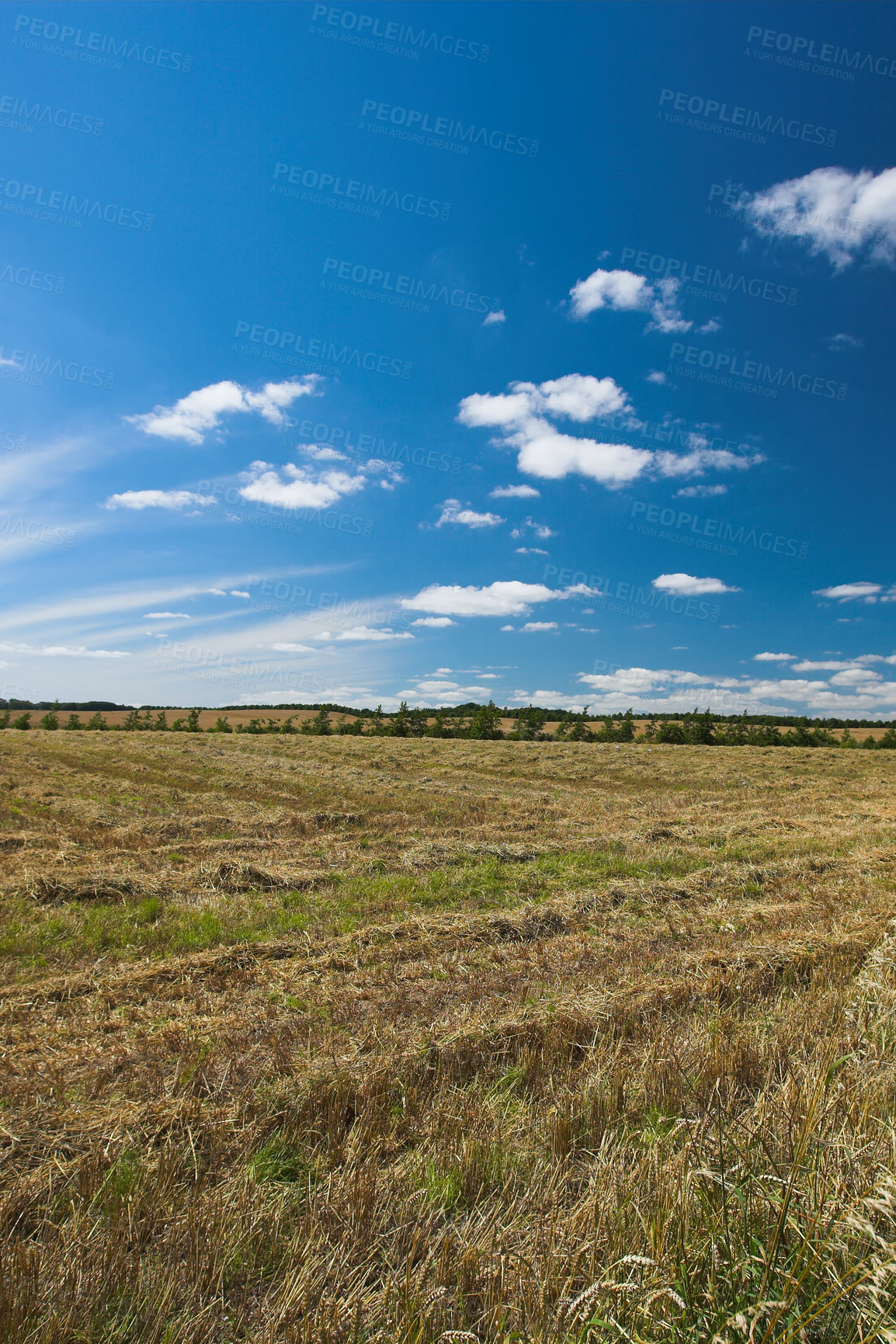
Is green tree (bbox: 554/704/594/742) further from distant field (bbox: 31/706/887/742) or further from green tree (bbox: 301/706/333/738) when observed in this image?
green tree (bbox: 301/706/333/738)

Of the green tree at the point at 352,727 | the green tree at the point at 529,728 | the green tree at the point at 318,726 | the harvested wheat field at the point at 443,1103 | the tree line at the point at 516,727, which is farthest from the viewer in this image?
the green tree at the point at 318,726

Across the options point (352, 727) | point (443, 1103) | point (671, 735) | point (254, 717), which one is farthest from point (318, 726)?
point (443, 1103)

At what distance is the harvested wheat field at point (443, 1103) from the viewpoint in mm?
2166

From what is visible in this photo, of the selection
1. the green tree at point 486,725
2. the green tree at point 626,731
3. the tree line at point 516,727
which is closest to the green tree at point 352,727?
the tree line at point 516,727

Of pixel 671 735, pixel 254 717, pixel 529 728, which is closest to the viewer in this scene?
pixel 671 735

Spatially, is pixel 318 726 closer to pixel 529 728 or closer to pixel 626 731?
pixel 529 728

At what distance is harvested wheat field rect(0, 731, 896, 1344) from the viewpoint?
2.17 m

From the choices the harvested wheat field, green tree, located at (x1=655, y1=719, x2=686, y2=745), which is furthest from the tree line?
the harvested wheat field

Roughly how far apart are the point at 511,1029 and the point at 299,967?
2.92 metres

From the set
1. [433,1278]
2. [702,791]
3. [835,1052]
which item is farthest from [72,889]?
[702,791]

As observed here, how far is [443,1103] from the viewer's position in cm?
367

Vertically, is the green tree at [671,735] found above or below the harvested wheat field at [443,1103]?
below

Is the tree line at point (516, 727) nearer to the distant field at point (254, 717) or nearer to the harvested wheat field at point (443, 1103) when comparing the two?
the distant field at point (254, 717)

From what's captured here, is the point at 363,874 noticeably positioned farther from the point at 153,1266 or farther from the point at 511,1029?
the point at 153,1266
